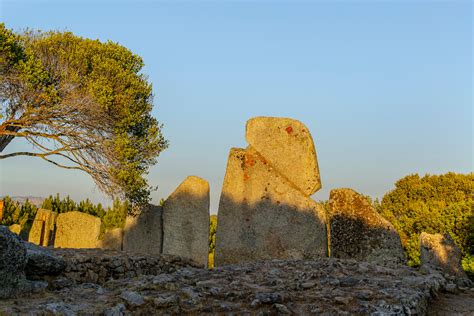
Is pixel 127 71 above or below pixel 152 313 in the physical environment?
above

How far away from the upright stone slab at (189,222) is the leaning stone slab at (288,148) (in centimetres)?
287

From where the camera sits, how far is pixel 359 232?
1301cm

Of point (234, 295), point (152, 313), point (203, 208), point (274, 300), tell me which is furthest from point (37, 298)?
point (203, 208)

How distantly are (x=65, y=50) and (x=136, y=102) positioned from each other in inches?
155

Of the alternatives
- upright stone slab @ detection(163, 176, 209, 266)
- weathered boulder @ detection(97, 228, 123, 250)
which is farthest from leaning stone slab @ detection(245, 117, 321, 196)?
weathered boulder @ detection(97, 228, 123, 250)

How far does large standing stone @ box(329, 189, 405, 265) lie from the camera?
41.6ft

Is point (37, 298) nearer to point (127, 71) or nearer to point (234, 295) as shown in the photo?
point (234, 295)

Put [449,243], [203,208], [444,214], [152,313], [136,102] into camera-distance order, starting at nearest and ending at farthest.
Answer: [152,313] → [449,243] → [203,208] → [444,214] → [136,102]

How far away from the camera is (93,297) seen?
24.7 feet

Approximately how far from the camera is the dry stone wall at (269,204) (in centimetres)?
1339

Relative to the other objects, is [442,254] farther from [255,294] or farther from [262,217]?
[255,294]

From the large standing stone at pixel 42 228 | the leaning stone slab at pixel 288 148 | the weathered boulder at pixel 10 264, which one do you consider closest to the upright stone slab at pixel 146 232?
the leaning stone slab at pixel 288 148

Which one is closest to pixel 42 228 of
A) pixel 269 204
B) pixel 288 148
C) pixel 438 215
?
pixel 269 204

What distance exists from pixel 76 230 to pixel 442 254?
43.9ft
